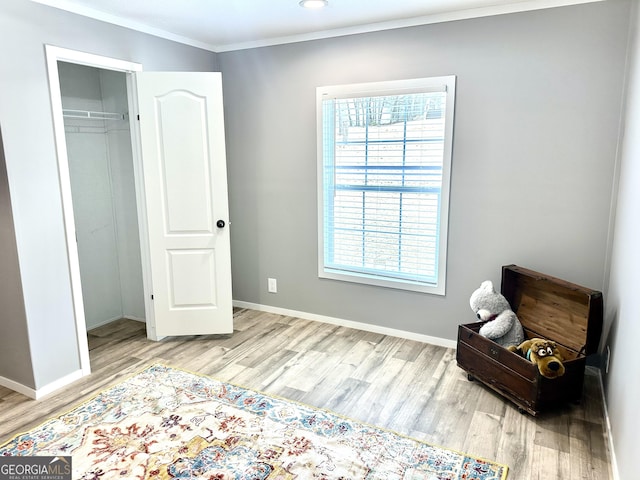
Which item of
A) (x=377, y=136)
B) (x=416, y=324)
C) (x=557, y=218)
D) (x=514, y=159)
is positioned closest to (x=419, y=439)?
(x=416, y=324)

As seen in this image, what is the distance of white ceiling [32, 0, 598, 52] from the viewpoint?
8.90 feet

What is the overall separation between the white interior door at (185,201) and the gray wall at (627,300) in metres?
2.54

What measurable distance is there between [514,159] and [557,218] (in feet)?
1.51

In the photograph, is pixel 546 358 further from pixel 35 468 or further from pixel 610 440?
pixel 35 468

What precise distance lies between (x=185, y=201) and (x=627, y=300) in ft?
9.18

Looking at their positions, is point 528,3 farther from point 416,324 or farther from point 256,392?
point 256,392

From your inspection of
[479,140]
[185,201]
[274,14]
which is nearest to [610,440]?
[479,140]

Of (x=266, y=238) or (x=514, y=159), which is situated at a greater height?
(x=514, y=159)

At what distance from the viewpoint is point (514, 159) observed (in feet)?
9.43

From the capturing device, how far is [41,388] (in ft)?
8.80

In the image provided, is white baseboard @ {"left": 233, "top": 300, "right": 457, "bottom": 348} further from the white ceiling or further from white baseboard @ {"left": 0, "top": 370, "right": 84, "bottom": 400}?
the white ceiling

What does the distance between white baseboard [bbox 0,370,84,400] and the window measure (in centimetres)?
196

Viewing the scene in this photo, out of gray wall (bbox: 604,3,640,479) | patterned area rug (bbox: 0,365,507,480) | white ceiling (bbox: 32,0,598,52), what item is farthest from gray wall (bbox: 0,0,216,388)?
gray wall (bbox: 604,3,640,479)

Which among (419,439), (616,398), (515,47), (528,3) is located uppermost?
(528,3)
